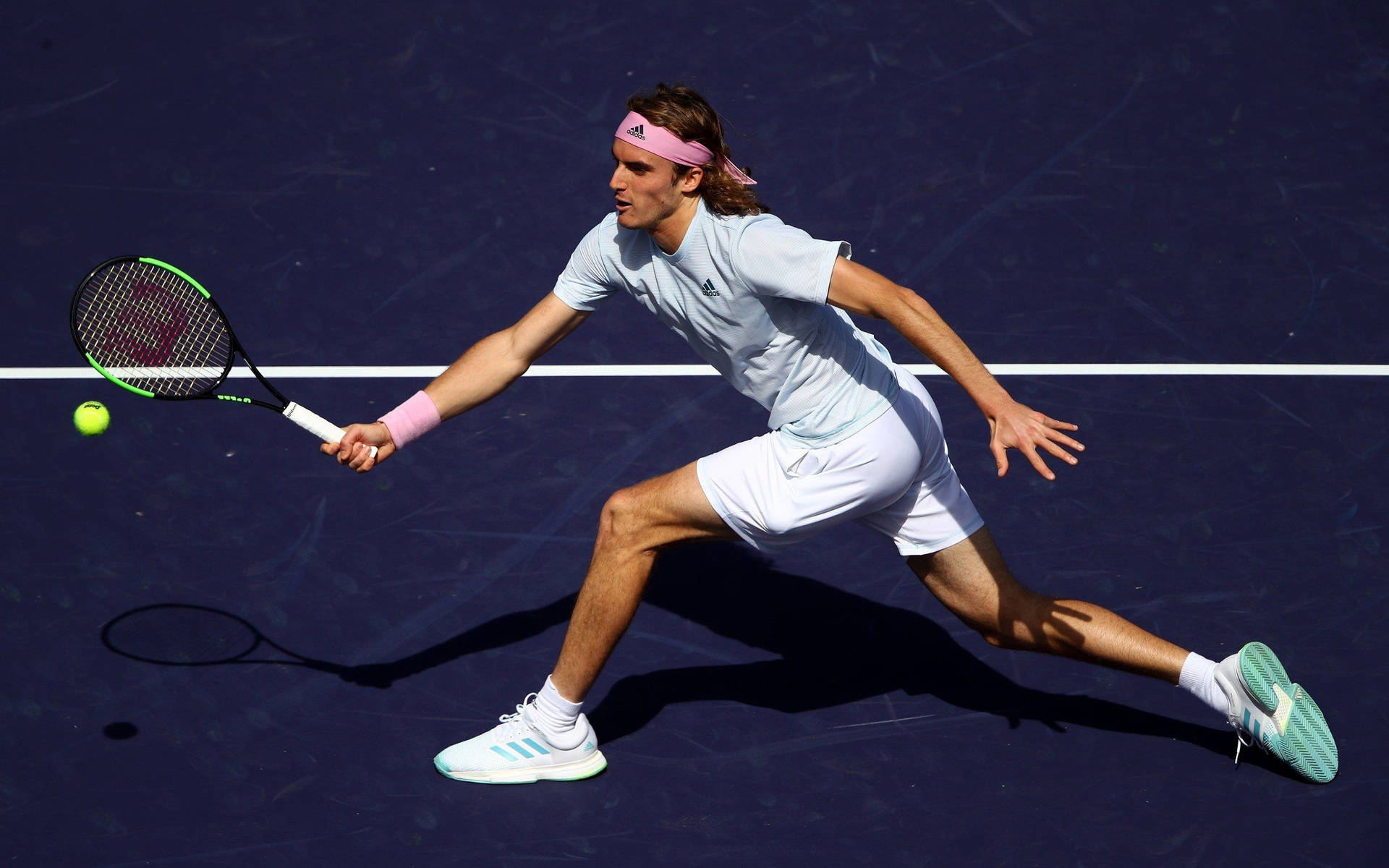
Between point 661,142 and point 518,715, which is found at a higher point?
point 661,142

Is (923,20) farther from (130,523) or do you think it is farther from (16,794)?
(16,794)

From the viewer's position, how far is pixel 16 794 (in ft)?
15.4

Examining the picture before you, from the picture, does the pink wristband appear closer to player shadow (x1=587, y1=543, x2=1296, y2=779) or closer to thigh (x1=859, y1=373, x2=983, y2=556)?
player shadow (x1=587, y1=543, x2=1296, y2=779)

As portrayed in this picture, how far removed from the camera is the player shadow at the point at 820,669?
16.6 ft

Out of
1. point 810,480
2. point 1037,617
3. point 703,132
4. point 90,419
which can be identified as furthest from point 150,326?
point 1037,617

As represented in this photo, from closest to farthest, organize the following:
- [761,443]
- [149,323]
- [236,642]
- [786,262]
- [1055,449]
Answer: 1. [1055,449]
2. [786,262]
3. [761,443]
4. [236,642]
5. [149,323]

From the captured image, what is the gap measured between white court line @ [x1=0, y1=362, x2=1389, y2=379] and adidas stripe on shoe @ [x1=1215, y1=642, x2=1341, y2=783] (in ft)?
5.99

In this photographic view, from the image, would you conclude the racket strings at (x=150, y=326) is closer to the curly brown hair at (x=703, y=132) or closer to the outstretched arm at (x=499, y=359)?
the outstretched arm at (x=499, y=359)

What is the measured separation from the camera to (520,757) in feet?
15.8

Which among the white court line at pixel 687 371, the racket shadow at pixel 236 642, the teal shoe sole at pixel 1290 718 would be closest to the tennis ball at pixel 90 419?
the racket shadow at pixel 236 642

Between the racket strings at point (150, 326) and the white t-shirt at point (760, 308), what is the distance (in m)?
1.52

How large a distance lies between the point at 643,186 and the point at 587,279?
1.53 feet

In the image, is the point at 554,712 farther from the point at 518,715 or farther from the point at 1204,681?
the point at 1204,681

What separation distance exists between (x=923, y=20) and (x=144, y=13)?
3828mm
